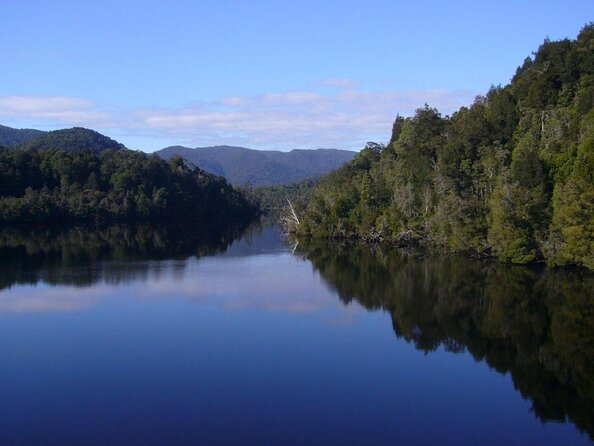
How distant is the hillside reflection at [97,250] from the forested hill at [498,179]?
16.7 m

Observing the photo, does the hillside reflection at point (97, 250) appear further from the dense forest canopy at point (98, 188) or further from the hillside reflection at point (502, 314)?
the hillside reflection at point (502, 314)

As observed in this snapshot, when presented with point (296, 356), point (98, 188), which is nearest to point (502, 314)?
point (296, 356)

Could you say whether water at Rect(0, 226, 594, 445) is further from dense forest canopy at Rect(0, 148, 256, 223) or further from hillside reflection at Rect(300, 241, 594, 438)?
dense forest canopy at Rect(0, 148, 256, 223)

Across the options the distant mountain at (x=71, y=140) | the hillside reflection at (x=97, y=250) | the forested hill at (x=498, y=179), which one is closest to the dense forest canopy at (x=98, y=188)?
the hillside reflection at (x=97, y=250)

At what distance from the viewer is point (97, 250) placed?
59281mm

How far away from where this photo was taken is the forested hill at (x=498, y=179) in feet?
141

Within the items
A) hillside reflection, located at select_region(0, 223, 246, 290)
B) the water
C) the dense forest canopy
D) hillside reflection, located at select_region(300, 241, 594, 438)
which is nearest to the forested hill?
hillside reflection, located at select_region(300, 241, 594, 438)

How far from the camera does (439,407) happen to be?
19578 mm

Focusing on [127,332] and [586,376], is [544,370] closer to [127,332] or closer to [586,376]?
[586,376]

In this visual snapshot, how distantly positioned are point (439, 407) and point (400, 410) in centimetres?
127

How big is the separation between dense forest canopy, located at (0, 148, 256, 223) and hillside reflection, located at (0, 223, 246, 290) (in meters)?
10.2

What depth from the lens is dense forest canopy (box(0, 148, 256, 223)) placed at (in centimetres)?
9556

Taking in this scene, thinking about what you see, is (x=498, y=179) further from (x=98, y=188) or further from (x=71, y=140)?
(x=71, y=140)

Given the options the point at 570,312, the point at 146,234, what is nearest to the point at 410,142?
the point at 146,234
